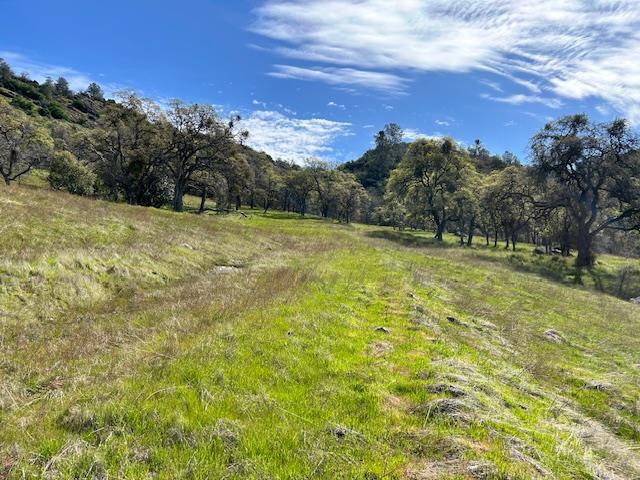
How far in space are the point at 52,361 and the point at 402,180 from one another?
58265 millimetres

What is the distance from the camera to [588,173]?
135 feet

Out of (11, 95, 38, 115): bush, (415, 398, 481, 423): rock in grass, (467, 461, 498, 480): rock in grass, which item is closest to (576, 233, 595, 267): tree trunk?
(415, 398, 481, 423): rock in grass

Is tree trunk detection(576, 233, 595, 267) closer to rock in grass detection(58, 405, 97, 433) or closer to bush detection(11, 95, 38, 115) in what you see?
rock in grass detection(58, 405, 97, 433)

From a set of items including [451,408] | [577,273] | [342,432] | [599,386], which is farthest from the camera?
[577,273]

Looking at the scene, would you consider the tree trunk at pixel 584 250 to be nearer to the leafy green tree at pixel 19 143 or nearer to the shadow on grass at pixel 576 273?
the shadow on grass at pixel 576 273

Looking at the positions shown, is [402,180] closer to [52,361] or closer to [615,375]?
[615,375]

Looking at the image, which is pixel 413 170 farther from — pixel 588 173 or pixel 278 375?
pixel 278 375

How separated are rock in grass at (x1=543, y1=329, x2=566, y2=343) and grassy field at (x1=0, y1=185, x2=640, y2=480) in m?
0.13

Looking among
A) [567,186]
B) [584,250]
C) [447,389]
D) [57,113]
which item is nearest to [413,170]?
[567,186]

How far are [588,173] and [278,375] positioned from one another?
1758 inches

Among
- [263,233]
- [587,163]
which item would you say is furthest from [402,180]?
[263,233]

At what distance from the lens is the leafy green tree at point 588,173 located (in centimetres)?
3903

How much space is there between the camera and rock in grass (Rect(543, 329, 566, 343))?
1577 centimetres

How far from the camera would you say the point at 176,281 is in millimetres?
17938
